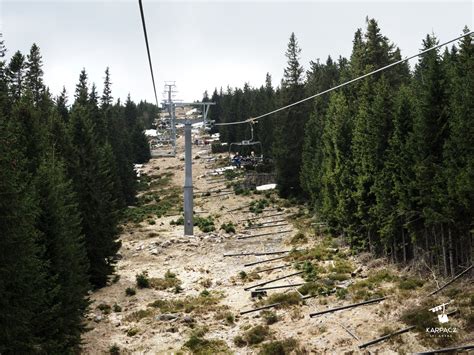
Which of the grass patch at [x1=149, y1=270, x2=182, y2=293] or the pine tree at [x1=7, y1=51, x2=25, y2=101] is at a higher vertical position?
the pine tree at [x1=7, y1=51, x2=25, y2=101]

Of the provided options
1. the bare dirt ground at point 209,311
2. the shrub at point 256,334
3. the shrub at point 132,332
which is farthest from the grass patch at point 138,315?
the shrub at point 256,334

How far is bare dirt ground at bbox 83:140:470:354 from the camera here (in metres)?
15.4

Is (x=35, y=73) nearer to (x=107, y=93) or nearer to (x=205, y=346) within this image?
(x=107, y=93)

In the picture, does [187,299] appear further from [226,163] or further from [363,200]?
[226,163]

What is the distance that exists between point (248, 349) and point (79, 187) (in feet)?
52.3

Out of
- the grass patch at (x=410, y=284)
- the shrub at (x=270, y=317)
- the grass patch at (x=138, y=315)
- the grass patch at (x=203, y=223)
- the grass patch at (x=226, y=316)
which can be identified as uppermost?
the grass patch at (x=203, y=223)

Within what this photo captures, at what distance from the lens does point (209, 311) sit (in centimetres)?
2036

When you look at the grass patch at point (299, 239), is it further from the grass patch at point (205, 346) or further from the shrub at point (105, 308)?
the grass patch at point (205, 346)

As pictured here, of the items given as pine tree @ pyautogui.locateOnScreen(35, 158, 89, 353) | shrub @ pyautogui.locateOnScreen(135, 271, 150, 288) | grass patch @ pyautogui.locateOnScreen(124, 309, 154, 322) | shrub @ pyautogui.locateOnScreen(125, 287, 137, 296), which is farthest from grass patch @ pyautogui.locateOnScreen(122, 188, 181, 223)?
pine tree @ pyautogui.locateOnScreen(35, 158, 89, 353)

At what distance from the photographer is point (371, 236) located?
25.4 metres

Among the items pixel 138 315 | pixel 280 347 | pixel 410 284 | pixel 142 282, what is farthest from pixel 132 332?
pixel 410 284

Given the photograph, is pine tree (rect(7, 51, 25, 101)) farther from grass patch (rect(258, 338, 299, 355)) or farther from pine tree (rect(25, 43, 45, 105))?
grass patch (rect(258, 338, 299, 355))

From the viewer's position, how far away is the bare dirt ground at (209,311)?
1541cm

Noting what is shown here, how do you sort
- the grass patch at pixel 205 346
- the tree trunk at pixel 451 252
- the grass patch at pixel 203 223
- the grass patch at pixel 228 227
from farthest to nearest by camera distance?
the grass patch at pixel 203 223
the grass patch at pixel 228 227
the tree trunk at pixel 451 252
the grass patch at pixel 205 346
